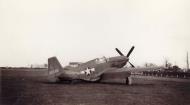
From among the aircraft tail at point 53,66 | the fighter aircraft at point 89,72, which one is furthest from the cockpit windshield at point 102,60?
the aircraft tail at point 53,66

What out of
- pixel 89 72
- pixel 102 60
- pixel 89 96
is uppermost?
pixel 102 60

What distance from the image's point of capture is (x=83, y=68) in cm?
1803

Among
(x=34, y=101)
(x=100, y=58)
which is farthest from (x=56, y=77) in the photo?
(x=34, y=101)

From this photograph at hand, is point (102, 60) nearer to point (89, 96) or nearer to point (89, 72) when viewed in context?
point (89, 72)

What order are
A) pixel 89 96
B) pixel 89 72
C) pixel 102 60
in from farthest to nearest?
1. pixel 102 60
2. pixel 89 72
3. pixel 89 96

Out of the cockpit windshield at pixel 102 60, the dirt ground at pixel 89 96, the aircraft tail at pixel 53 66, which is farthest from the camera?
the cockpit windshield at pixel 102 60

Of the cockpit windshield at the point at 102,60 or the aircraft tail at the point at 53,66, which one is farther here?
the cockpit windshield at the point at 102,60

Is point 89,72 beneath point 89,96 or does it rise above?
above

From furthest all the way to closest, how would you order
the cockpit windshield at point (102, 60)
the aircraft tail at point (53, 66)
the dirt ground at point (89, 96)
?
the cockpit windshield at point (102, 60)
the aircraft tail at point (53, 66)
the dirt ground at point (89, 96)

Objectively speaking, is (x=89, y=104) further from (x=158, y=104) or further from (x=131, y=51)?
(x=131, y=51)

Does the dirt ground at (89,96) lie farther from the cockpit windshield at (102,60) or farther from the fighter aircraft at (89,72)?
the cockpit windshield at (102,60)

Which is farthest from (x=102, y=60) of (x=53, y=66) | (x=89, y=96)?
(x=89, y=96)

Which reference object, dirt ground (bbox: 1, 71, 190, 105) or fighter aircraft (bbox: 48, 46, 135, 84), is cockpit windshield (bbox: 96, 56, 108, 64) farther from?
dirt ground (bbox: 1, 71, 190, 105)

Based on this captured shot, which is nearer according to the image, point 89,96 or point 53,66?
point 89,96
